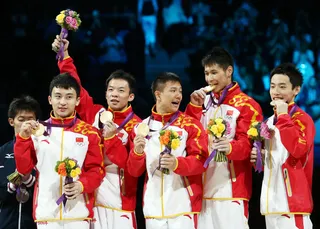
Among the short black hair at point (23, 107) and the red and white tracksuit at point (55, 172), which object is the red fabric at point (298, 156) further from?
the short black hair at point (23, 107)

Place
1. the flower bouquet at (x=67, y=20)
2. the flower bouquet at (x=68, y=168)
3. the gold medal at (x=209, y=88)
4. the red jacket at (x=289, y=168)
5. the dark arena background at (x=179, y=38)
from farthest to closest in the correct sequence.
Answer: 1. the dark arena background at (x=179, y=38)
2. the flower bouquet at (x=67, y=20)
3. the gold medal at (x=209, y=88)
4. the red jacket at (x=289, y=168)
5. the flower bouquet at (x=68, y=168)

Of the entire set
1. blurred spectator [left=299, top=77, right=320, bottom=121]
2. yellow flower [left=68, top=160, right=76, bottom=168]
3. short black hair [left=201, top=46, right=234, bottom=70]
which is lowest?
yellow flower [left=68, top=160, right=76, bottom=168]

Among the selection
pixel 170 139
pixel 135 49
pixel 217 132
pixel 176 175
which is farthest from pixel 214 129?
pixel 135 49

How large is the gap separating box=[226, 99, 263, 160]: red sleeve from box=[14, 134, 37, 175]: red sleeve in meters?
1.44

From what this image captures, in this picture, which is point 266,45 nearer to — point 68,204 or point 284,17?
point 284,17

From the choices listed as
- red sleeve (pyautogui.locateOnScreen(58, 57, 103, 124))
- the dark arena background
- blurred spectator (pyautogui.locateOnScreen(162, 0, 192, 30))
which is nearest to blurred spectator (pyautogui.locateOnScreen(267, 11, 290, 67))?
the dark arena background

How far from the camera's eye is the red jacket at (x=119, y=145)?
5074 mm

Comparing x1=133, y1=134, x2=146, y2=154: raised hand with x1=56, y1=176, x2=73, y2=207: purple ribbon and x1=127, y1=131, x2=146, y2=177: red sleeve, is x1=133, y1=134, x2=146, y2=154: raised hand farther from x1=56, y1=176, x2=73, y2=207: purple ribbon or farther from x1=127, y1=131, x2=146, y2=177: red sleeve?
x1=56, y1=176, x2=73, y2=207: purple ribbon

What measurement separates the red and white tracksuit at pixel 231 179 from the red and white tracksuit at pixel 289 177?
18cm

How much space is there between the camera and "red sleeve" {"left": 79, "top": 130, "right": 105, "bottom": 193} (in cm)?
492

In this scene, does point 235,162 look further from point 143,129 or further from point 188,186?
point 143,129

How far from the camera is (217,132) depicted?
4.90 meters

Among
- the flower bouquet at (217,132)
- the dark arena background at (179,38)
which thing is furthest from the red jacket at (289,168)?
the dark arena background at (179,38)

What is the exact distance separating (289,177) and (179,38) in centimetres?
487
